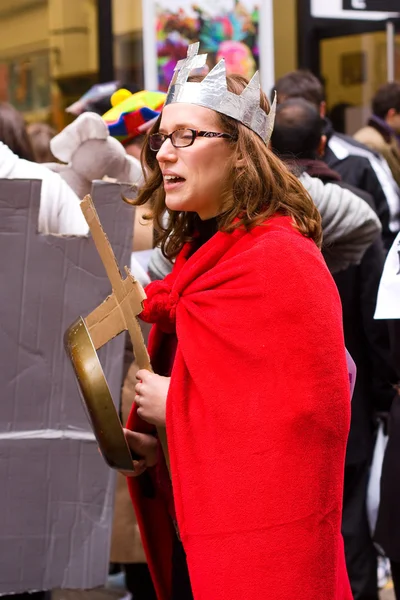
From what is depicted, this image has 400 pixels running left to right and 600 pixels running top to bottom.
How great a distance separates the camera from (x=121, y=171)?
4.28 m

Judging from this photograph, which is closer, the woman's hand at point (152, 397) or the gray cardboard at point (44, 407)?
the woman's hand at point (152, 397)

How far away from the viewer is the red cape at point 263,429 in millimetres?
2404

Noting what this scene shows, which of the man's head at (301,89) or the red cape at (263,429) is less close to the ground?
the man's head at (301,89)

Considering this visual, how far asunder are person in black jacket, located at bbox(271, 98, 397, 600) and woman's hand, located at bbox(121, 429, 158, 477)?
5.73 feet

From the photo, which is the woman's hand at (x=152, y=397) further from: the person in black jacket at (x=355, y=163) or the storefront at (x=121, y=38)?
the storefront at (x=121, y=38)

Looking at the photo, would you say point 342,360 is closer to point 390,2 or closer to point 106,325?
point 106,325

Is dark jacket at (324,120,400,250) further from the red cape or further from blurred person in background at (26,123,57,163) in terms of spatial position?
the red cape

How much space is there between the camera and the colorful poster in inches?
324

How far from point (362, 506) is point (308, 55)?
20.4 feet

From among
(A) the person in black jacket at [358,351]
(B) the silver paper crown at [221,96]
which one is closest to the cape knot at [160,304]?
(B) the silver paper crown at [221,96]

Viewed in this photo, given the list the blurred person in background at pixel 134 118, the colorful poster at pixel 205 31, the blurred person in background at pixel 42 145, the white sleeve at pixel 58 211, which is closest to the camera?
the white sleeve at pixel 58 211

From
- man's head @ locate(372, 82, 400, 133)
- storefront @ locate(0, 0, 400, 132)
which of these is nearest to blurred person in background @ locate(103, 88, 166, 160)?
man's head @ locate(372, 82, 400, 133)

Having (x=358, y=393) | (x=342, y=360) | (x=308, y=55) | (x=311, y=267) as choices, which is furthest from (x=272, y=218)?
(x=308, y=55)

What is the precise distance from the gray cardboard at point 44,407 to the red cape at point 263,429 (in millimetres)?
813
